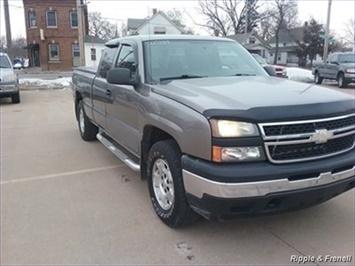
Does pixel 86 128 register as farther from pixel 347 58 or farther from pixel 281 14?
pixel 281 14

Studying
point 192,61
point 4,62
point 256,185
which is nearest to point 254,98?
point 256,185

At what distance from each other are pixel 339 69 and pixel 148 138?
18.7 m

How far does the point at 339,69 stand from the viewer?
66.5 ft

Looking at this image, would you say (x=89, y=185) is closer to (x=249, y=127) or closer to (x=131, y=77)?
(x=131, y=77)

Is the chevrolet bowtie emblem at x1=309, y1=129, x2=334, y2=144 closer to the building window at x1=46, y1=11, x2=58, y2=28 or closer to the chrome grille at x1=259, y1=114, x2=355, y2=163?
the chrome grille at x1=259, y1=114, x2=355, y2=163

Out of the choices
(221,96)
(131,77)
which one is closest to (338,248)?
(221,96)

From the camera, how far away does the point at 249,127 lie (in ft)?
9.59

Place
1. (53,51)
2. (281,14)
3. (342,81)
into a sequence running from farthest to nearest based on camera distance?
(281,14), (53,51), (342,81)

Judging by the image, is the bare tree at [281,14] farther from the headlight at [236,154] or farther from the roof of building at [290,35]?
the headlight at [236,154]

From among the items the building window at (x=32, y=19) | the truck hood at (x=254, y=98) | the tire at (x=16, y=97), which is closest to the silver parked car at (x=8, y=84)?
the tire at (x=16, y=97)

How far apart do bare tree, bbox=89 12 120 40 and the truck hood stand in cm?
6961

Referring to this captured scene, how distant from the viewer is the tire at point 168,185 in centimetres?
341

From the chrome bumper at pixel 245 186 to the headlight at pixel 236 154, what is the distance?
192mm

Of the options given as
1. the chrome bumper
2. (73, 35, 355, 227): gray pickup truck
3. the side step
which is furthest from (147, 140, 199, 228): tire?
the side step
